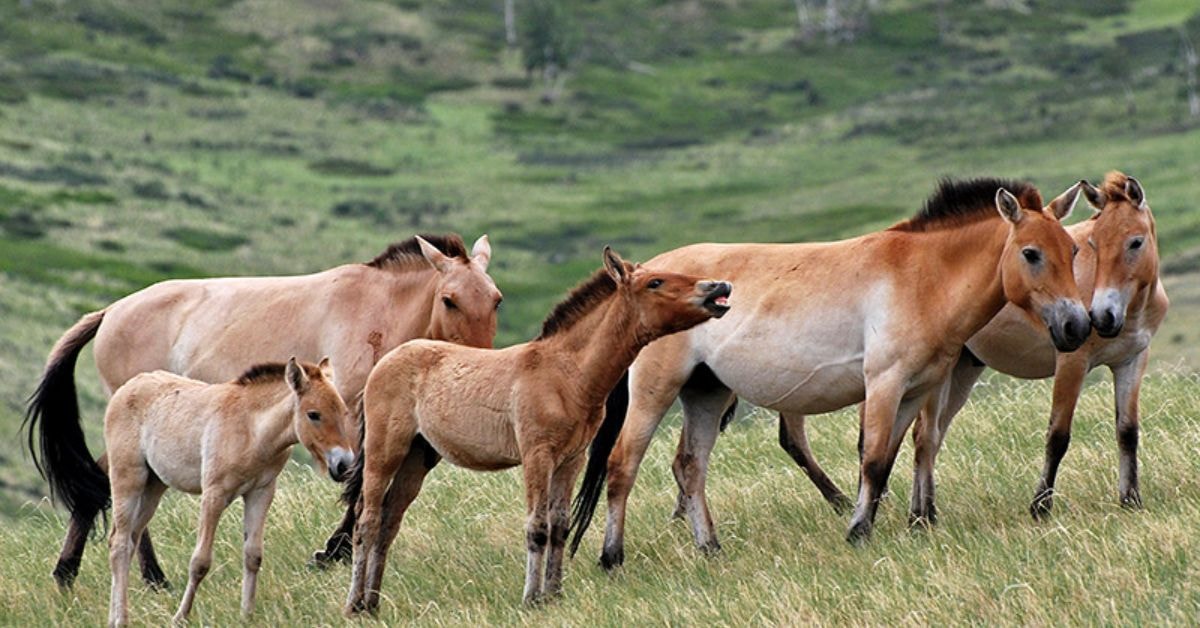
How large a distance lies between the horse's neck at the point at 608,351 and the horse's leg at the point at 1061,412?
286cm

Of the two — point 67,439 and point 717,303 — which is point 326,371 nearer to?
point 717,303

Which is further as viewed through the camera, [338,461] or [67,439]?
[67,439]

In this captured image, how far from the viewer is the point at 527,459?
968 cm

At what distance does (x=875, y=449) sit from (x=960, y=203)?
1.77 metres

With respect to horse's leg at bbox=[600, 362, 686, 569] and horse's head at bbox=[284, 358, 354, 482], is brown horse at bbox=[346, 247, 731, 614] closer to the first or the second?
horse's head at bbox=[284, 358, 354, 482]

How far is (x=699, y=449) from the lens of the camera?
11414 millimetres

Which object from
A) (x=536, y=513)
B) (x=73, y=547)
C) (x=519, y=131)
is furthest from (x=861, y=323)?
(x=519, y=131)

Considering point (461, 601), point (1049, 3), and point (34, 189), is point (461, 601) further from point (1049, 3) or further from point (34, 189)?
point (1049, 3)

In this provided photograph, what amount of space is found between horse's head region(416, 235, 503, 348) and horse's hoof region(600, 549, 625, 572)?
1794 millimetres

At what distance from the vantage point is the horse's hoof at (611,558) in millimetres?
10719

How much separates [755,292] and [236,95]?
316 ft

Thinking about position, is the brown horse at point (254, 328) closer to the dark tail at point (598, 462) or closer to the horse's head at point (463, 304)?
the horse's head at point (463, 304)

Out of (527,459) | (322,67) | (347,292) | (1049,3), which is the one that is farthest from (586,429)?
(1049,3)

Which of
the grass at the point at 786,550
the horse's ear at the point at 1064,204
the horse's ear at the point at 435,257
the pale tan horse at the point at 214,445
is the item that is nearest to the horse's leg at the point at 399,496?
the grass at the point at 786,550
